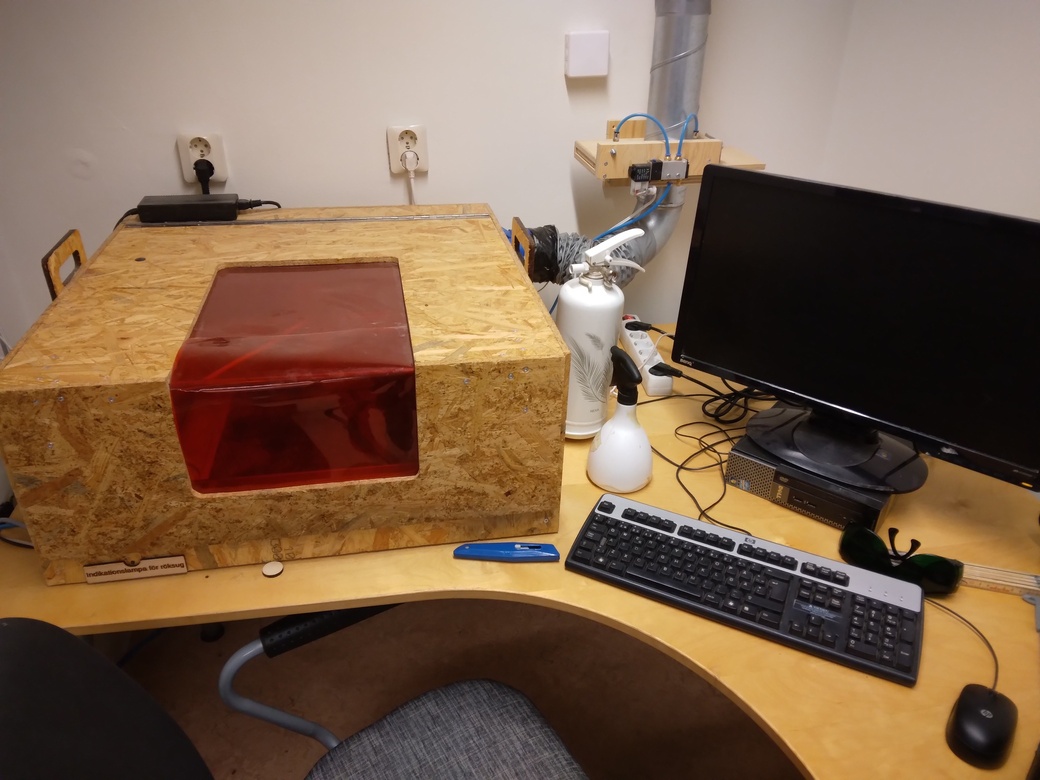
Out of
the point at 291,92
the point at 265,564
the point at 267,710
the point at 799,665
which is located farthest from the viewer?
the point at 291,92

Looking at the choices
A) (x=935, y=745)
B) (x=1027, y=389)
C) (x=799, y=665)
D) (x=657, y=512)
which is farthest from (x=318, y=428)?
(x=1027, y=389)

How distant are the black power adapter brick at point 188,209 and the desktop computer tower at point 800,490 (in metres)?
0.99

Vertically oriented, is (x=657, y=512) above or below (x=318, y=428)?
below

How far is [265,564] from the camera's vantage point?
0.98 meters

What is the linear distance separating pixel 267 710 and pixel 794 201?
109cm

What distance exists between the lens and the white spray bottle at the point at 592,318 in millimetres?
1130

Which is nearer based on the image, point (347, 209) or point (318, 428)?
point (318, 428)

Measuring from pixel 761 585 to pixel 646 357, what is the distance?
1.85 feet

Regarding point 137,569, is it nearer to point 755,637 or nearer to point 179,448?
point 179,448

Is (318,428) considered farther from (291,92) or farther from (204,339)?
(291,92)

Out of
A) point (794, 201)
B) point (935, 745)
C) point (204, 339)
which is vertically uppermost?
point (794, 201)

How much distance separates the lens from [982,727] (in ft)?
2.44

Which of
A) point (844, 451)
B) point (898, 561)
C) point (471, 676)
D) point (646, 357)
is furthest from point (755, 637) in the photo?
point (471, 676)

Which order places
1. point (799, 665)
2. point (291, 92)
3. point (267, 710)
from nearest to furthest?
1. point (799, 665)
2. point (267, 710)
3. point (291, 92)
